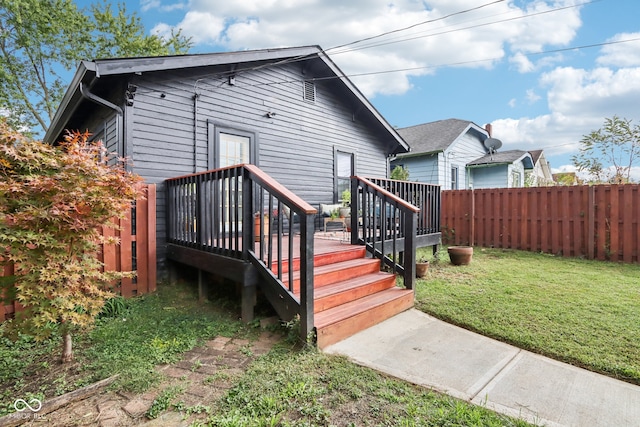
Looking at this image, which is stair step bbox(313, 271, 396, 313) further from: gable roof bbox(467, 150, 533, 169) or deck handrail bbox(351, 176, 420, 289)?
gable roof bbox(467, 150, 533, 169)

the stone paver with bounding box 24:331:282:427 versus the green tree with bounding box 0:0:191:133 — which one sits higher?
the green tree with bounding box 0:0:191:133

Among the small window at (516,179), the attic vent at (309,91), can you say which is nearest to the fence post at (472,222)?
the attic vent at (309,91)

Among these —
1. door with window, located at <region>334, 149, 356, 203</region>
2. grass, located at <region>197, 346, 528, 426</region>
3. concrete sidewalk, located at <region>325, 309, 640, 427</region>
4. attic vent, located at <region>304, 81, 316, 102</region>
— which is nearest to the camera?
grass, located at <region>197, 346, 528, 426</region>

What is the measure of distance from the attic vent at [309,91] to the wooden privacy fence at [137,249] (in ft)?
13.9

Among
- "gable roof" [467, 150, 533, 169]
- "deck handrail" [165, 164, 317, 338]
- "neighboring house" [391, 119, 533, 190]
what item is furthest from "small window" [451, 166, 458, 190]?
"deck handrail" [165, 164, 317, 338]

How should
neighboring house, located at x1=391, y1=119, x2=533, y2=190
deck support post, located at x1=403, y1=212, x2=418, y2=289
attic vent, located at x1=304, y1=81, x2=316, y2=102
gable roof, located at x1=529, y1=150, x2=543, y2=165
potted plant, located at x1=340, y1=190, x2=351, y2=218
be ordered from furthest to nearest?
1. gable roof, located at x1=529, y1=150, x2=543, y2=165
2. neighboring house, located at x1=391, y1=119, x2=533, y2=190
3. attic vent, located at x1=304, y1=81, x2=316, y2=102
4. potted plant, located at x1=340, y1=190, x2=351, y2=218
5. deck support post, located at x1=403, y1=212, x2=418, y2=289

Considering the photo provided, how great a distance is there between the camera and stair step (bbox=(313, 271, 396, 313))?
319 centimetres

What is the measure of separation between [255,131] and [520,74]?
34.2ft

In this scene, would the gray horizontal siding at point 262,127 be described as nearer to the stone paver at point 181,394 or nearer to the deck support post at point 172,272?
the deck support post at point 172,272

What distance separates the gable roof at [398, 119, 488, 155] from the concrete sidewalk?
11.3 m

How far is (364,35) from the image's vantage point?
636cm

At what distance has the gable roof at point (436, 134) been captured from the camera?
13394 millimetres

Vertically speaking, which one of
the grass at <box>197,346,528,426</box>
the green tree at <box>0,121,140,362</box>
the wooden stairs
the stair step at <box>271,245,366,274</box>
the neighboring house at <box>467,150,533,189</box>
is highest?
the neighboring house at <box>467,150,533,189</box>

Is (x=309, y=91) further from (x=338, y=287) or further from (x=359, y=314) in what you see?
(x=359, y=314)
